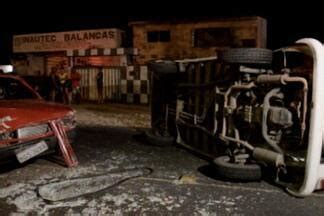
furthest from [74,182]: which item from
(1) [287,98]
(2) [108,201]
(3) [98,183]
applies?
(1) [287,98]

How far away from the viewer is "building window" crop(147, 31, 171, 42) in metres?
18.0

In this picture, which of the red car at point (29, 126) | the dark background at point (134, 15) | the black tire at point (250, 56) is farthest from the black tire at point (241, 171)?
the dark background at point (134, 15)

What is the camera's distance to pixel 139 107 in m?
13.2

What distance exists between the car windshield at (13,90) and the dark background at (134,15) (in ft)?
49.3

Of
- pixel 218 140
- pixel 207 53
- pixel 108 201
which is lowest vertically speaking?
pixel 108 201

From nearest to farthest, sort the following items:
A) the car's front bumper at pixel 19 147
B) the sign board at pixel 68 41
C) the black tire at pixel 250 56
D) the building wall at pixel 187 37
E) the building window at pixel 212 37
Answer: the black tire at pixel 250 56 → the car's front bumper at pixel 19 147 → the building wall at pixel 187 37 → the building window at pixel 212 37 → the sign board at pixel 68 41

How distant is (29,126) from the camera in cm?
509

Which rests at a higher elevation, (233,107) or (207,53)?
(207,53)

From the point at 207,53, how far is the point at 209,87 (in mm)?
11904

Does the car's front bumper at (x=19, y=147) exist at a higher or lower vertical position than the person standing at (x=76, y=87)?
lower

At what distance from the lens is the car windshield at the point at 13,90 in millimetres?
6209

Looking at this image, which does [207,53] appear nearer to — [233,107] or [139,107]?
[139,107]

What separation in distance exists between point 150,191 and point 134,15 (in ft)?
66.1

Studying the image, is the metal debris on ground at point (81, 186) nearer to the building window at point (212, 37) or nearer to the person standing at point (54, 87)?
the person standing at point (54, 87)
